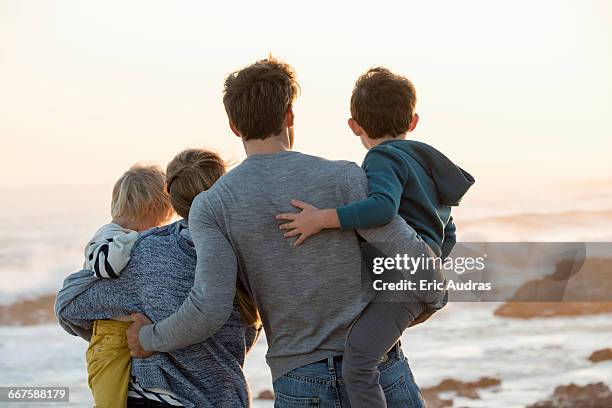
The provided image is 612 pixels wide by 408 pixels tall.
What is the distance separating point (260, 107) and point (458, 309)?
34.3ft

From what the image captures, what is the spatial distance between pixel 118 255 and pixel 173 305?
0.19 m

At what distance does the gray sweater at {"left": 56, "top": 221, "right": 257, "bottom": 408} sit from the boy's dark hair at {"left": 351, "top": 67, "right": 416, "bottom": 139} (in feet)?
1.94

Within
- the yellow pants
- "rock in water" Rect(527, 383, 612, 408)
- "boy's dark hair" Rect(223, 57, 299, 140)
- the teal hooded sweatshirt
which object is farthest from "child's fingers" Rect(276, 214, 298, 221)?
"rock in water" Rect(527, 383, 612, 408)

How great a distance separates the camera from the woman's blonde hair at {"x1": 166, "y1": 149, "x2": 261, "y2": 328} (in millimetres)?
2381

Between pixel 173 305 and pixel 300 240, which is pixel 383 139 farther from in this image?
pixel 173 305

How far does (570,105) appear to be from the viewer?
22.1 meters

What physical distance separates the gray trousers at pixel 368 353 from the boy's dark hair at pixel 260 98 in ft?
1.61

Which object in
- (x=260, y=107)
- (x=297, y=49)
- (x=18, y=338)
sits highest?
(x=260, y=107)

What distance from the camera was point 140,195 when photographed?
2510 mm

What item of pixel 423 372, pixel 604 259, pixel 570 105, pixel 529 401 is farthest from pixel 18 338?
pixel 570 105

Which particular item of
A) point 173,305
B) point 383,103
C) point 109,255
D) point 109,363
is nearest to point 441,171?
point 383,103

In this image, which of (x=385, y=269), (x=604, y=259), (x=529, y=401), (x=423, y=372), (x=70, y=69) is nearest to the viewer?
(x=385, y=269)

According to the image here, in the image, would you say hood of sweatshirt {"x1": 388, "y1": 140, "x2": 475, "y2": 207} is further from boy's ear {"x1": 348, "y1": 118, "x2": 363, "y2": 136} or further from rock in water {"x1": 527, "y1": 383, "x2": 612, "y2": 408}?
rock in water {"x1": 527, "y1": 383, "x2": 612, "y2": 408}

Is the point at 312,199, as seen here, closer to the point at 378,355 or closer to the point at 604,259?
the point at 378,355
